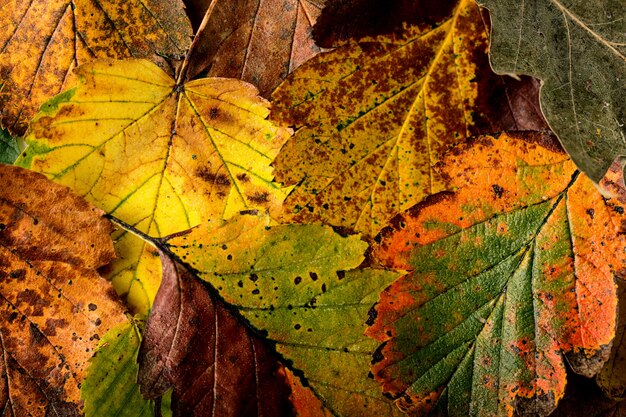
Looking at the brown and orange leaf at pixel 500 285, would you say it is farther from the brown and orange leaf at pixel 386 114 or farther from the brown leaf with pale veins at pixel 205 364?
the brown leaf with pale veins at pixel 205 364

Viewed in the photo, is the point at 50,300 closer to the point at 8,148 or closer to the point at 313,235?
the point at 8,148

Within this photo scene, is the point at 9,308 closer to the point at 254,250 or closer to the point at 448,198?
the point at 254,250

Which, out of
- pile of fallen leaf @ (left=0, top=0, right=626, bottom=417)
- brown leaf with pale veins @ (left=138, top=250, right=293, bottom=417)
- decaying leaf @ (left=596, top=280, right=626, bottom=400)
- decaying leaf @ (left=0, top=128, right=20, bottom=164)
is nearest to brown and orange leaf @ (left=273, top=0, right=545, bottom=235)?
pile of fallen leaf @ (left=0, top=0, right=626, bottom=417)

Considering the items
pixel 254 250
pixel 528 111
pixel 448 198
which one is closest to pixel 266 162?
pixel 254 250

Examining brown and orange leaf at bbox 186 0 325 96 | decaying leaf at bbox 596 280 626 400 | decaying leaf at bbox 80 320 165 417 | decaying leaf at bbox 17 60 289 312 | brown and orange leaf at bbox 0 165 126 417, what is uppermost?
brown and orange leaf at bbox 186 0 325 96

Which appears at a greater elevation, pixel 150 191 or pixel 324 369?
pixel 150 191

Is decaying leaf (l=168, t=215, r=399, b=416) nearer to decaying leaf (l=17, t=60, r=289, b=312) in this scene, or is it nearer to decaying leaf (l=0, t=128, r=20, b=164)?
decaying leaf (l=17, t=60, r=289, b=312)

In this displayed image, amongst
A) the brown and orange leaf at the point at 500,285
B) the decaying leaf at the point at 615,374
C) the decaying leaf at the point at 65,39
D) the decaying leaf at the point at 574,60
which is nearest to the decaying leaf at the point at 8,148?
the decaying leaf at the point at 65,39
